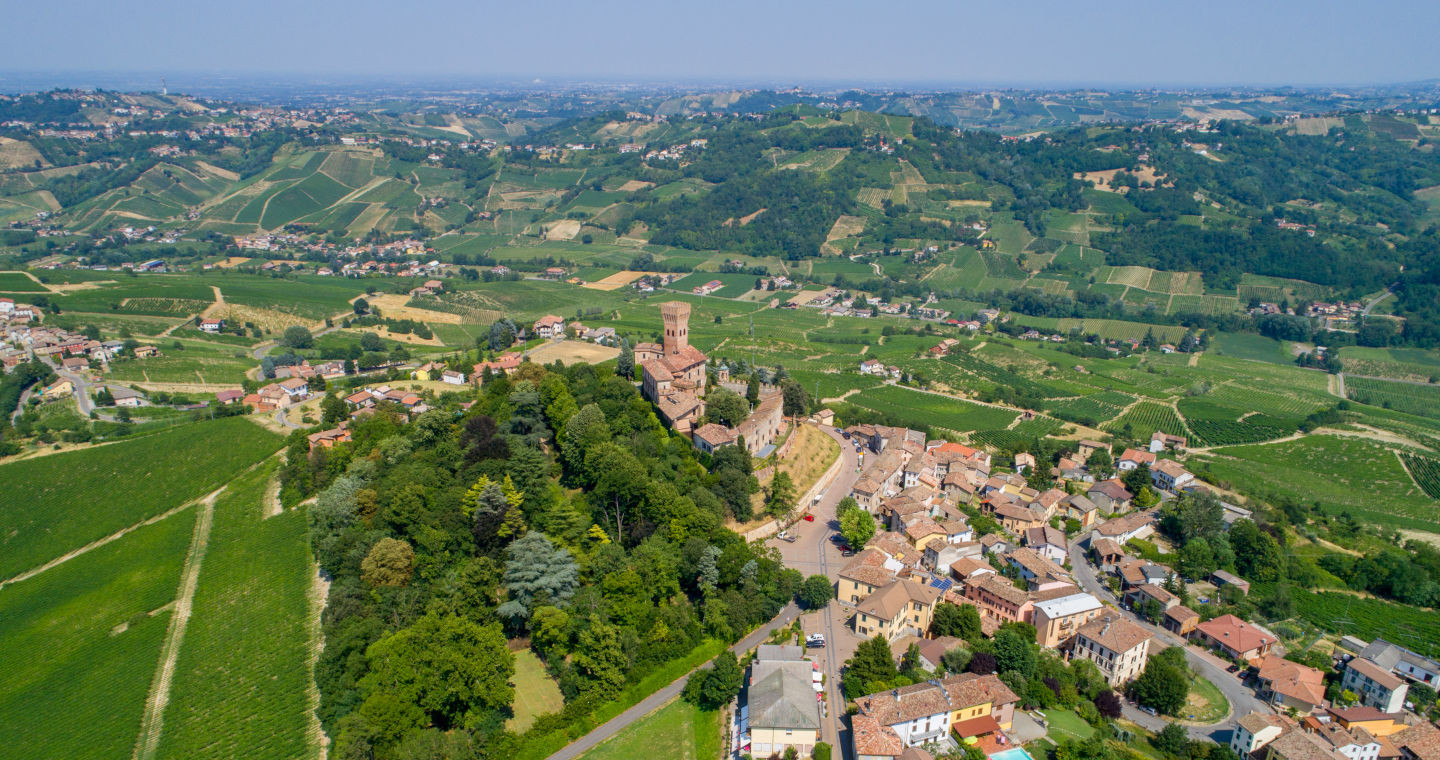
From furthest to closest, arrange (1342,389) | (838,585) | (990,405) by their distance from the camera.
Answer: (1342,389), (990,405), (838,585)

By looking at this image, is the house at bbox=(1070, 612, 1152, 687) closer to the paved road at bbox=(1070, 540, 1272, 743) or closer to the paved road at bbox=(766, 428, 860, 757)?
the paved road at bbox=(1070, 540, 1272, 743)

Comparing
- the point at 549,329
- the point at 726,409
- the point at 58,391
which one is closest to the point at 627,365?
the point at 726,409

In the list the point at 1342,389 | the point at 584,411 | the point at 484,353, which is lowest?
the point at 1342,389

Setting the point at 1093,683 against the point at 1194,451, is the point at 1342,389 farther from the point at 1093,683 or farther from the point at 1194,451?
the point at 1093,683

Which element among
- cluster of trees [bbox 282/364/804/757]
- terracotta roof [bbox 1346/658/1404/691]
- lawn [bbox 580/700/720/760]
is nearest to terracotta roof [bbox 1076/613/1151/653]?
terracotta roof [bbox 1346/658/1404/691]

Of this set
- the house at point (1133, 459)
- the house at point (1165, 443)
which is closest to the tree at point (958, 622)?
the house at point (1133, 459)

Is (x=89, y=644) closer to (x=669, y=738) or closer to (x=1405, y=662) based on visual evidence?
(x=669, y=738)

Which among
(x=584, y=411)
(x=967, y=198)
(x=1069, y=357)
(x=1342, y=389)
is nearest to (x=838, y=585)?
(x=584, y=411)

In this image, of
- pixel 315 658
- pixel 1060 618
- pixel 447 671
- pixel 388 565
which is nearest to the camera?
pixel 447 671
